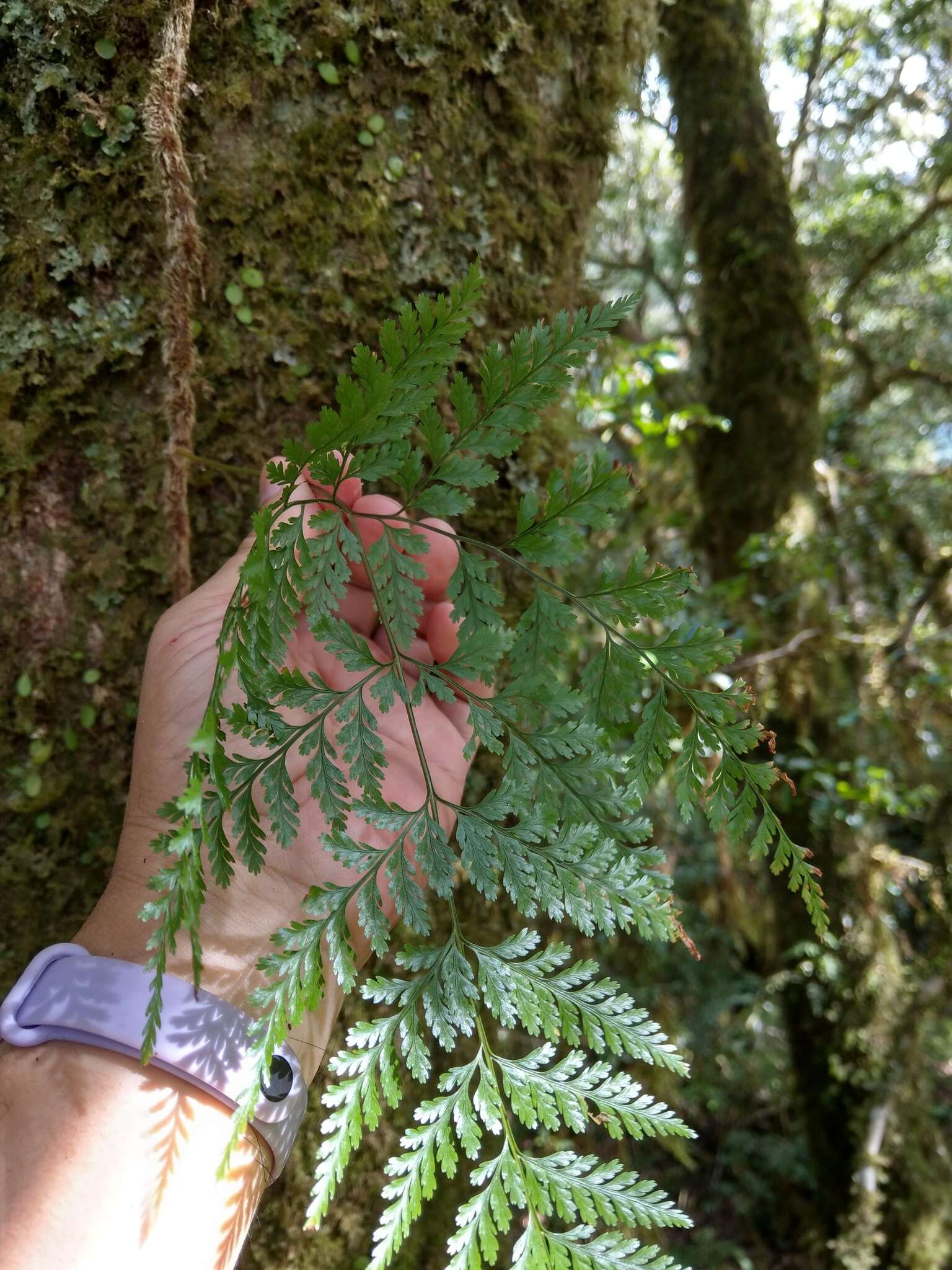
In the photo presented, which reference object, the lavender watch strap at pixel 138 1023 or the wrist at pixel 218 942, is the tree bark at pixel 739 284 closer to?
the wrist at pixel 218 942

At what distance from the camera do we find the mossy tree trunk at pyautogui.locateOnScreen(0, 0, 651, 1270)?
1367mm

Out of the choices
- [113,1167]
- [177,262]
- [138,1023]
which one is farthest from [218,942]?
[177,262]

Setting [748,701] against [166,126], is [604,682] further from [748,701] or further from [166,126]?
[166,126]

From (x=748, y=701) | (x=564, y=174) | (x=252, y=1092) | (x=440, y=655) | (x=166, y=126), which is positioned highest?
(x=564, y=174)

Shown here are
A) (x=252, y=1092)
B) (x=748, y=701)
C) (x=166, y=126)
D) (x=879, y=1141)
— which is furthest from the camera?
(x=879, y=1141)

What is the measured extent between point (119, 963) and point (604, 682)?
0.81 meters

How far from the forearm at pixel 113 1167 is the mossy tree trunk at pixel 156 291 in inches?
16.4

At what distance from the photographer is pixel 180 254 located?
4.34 feet

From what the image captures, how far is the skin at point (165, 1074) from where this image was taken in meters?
1.00

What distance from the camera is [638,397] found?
319 centimetres

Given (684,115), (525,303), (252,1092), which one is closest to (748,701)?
(252,1092)

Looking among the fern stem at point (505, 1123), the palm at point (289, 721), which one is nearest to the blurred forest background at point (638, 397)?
the palm at point (289, 721)

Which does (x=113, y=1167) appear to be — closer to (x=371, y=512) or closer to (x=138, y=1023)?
(x=138, y=1023)

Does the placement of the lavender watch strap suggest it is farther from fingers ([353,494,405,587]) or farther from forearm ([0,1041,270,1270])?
fingers ([353,494,405,587])
